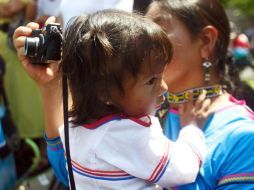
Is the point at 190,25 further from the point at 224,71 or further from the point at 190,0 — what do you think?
the point at 224,71

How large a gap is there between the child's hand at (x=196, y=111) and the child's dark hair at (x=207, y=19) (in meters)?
0.20

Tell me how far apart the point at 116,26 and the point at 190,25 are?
56 centimetres

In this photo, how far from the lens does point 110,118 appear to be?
1.36 metres

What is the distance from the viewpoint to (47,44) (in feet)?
4.34

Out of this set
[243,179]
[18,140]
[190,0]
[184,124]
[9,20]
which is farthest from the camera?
[9,20]

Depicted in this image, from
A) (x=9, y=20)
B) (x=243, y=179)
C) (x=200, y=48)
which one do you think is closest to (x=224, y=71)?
(x=200, y=48)

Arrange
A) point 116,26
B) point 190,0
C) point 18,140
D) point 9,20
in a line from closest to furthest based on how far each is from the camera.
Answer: point 116,26
point 190,0
point 18,140
point 9,20

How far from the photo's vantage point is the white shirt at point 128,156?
53.0 inches

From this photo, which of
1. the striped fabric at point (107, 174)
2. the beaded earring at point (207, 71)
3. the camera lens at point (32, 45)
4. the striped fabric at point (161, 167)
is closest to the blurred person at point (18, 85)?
the beaded earring at point (207, 71)

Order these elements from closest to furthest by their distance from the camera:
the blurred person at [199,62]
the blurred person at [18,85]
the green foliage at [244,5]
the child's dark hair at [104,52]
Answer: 1. the child's dark hair at [104,52]
2. the blurred person at [199,62]
3. the blurred person at [18,85]
4. the green foliage at [244,5]

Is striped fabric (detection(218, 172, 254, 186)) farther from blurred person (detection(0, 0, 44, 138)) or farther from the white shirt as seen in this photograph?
blurred person (detection(0, 0, 44, 138))

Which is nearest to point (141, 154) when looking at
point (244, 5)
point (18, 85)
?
point (18, 85)

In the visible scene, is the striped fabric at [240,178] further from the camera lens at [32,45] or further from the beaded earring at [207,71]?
the camera lens at [32,45]

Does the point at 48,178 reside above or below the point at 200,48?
below
